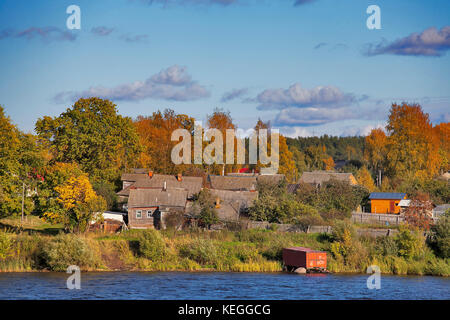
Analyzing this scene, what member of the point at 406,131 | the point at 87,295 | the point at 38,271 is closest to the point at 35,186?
the point at 38,271

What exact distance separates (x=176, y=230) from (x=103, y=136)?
2152 centimetres

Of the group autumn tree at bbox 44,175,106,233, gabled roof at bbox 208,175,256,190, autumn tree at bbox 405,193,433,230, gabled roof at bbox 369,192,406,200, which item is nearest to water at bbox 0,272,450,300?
autumn tree at bbox 44,175,106,233

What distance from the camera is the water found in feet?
132

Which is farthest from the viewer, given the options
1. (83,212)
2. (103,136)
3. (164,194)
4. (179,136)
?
(179,136)

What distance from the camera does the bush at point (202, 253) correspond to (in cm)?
5322

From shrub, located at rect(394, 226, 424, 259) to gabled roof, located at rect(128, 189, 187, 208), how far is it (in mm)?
24794

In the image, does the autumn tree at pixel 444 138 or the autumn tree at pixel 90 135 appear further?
the autumn tree at pixel 444 138

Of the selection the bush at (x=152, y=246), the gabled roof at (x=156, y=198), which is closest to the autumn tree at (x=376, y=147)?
the gabled roof at (x=156, y=198)

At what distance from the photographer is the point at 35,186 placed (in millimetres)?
61156

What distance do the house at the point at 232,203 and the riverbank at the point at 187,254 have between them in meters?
9.01

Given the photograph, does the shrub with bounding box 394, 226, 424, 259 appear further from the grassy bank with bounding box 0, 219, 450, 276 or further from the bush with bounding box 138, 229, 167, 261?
the bush with bounding box 138, 229, 167, 261
